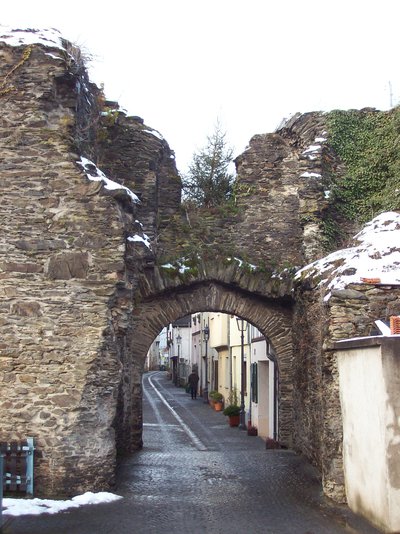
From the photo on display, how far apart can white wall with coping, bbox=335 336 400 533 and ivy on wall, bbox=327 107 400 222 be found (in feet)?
21.2

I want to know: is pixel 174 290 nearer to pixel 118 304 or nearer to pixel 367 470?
pixel 118 304

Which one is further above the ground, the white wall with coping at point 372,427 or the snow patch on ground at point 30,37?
the snow patch on ground at point 30,37

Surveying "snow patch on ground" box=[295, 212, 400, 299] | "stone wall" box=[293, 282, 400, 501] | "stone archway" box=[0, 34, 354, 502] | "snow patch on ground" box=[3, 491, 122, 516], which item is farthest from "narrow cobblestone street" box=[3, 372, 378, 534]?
"snow patch on ground" box=[295, 212, 400, 299]

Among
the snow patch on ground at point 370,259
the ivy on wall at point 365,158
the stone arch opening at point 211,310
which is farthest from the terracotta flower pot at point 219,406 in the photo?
the snow patch on ground at point 370,259

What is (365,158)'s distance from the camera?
51.5 feet

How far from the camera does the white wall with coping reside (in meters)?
7.56

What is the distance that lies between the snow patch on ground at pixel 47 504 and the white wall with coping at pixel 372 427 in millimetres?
3182

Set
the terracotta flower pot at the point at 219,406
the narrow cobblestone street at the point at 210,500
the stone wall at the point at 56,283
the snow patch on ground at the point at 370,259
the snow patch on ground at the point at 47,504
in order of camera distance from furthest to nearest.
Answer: the terracotta flower pot at the point at 219,406
the snow patch on ground at the point at 370,259
the stone wall at the point at 56,283
the snow patch on ground at the point at 47,504
the narrow cobblestone street at the point at 210,500

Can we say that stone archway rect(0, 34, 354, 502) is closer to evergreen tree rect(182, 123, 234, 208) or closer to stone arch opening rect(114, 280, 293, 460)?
stone arch opening rect(114, 280, 293, 460)

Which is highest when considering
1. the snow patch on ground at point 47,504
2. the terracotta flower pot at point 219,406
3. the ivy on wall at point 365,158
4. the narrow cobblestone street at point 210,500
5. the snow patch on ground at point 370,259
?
the ivy on wall at point 365,158

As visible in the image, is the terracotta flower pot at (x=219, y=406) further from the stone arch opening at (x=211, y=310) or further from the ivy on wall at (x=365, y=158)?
the ivy on wall at (x=365, y=158)

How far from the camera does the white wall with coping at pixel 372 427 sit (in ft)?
24.8

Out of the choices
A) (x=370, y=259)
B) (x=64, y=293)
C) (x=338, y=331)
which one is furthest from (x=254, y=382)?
(x=64, y=293)

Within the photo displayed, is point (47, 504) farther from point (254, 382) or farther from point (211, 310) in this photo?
point (254, 382)
